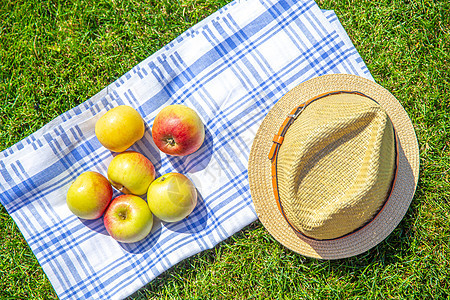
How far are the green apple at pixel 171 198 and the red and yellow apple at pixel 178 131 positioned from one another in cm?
19

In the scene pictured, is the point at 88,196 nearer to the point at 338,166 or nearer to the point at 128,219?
the point at 128,219

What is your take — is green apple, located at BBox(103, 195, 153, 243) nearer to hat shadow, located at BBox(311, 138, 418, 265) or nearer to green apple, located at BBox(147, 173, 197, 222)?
green apple, located at BBox(147, 173, 197, 222)

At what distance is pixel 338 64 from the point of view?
2254mm

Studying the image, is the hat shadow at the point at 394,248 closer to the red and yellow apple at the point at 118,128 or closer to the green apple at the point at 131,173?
the green apple at the point at 131,173

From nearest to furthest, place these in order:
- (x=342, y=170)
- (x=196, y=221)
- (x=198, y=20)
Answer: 1. (x=342, y=170)
2. (x=196, y=221)
3. (x=198, y=20)

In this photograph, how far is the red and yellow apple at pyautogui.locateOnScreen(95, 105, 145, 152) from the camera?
2012 millimetres

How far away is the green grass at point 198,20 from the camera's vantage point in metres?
2.28

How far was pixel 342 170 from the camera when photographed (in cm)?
157

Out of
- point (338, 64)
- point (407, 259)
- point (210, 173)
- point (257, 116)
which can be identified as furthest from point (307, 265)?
point (338, 64)

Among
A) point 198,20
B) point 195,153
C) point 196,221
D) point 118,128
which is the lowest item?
point 196,221

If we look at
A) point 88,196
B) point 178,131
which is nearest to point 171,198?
point 178,131

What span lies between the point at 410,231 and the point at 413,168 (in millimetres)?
640

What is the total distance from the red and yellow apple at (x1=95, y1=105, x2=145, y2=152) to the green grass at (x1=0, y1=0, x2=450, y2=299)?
54cm

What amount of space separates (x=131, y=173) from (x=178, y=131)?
16.3 inches
